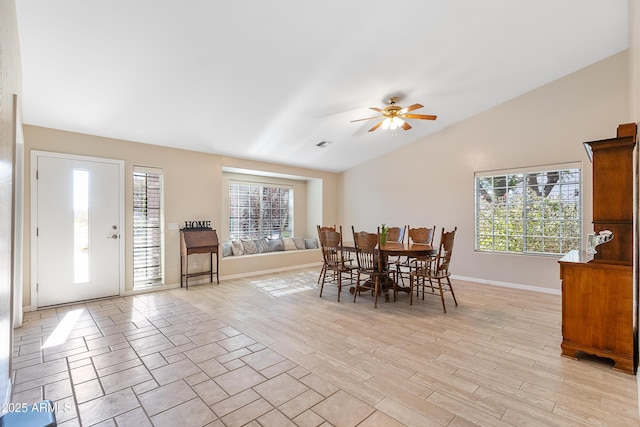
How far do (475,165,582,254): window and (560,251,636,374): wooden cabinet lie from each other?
7.77 feet

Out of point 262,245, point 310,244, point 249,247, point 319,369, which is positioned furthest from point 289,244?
point 319,369

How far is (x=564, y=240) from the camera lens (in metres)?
4.64

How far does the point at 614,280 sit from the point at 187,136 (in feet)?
17.3

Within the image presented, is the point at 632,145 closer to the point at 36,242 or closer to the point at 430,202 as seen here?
the point at 430,202

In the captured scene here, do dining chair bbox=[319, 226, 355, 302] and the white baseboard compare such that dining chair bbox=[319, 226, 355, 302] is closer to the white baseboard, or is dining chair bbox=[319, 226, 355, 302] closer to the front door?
the white baseboard

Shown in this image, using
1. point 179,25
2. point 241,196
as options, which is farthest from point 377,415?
point 241,196

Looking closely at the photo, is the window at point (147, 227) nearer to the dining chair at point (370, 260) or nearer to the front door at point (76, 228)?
the front door at point (76, 228)

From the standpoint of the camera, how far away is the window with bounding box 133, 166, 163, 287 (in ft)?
15.5

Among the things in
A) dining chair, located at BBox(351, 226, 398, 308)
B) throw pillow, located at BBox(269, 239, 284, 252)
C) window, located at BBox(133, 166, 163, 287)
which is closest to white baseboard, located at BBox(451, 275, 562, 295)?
dining chair, located at BBox(351, 226, 398, 308)

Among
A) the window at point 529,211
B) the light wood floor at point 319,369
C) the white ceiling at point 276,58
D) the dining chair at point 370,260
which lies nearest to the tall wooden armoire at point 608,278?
the light wood floor at point 319,369

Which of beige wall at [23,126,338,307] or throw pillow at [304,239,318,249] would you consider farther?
throw pillow at [304,239,318,249]

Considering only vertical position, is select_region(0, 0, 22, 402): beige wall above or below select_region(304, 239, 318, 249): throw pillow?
above

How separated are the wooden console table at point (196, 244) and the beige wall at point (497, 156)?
356 cm

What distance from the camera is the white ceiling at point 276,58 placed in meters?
2.60
